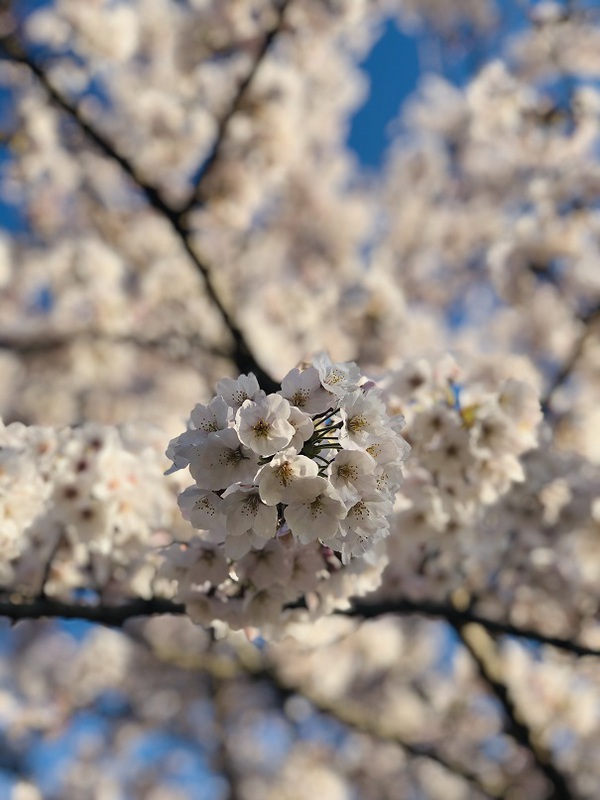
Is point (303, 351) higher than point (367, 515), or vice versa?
point (367, 515)

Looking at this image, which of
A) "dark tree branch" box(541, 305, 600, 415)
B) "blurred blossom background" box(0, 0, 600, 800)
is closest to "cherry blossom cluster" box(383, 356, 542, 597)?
"blurred blossom background" box(0, 0, 600, 800)

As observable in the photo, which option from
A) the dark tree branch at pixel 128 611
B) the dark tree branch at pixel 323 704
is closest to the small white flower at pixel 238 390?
the dark tree branch at pixel 128 611

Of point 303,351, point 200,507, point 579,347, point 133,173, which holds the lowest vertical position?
point 303,351

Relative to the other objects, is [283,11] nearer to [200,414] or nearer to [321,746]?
[200,414]

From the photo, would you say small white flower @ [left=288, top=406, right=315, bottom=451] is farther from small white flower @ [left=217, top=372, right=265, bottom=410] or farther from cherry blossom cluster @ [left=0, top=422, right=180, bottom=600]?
cherry blossom cluster @ [left=0, top=422, right=180, bottom=600]

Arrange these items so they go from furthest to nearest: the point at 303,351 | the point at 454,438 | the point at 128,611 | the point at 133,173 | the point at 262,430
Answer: the point at 303,351, the point at 133,173, the point at 454,438, the point at 128,611, the point at 262,430

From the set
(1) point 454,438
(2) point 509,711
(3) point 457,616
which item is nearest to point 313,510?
(1) point 454,438

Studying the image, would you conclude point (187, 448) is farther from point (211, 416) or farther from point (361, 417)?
point (361, 417)
